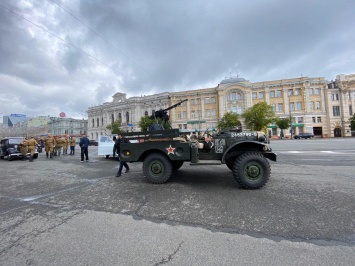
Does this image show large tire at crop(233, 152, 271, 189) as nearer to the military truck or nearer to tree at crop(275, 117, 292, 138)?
the military truck

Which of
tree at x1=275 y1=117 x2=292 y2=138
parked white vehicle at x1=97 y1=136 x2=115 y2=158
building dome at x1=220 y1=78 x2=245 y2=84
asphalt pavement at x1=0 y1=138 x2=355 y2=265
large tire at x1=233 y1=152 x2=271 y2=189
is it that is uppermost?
building dome at x1=220 y1=78 x2=245 y2=84

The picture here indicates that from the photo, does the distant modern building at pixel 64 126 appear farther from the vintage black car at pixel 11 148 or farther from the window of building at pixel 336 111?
the window of building at pixel 336 111

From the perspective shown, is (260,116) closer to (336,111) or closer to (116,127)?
(336,111)

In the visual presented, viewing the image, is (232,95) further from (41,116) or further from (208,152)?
(41,116)

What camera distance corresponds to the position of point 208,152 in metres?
5.30

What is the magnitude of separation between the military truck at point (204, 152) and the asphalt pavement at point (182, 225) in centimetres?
40

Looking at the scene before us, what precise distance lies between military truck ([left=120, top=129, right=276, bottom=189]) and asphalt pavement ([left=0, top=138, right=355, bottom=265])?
1.31 ft

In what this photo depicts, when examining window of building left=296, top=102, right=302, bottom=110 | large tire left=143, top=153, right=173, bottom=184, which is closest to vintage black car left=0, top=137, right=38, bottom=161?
large tire left=143, top=153, right=173, bottom=184

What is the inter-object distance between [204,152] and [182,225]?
2584mm

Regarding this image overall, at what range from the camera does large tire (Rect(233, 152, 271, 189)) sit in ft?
15.3

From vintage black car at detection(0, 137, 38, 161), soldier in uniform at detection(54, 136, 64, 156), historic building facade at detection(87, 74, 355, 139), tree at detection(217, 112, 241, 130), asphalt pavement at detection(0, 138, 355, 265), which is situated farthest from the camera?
historic building facade at detection(87, 74, 355, 139)

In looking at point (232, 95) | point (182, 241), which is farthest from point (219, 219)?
point (232, 95)

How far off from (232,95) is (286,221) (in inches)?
2033

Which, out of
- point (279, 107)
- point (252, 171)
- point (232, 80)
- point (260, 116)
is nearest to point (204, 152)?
point (252, 171)
